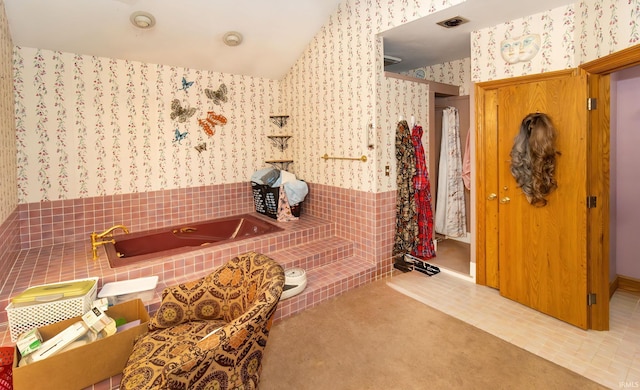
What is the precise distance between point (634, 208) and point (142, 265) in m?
4.24

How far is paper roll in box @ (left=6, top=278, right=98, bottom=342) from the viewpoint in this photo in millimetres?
1786

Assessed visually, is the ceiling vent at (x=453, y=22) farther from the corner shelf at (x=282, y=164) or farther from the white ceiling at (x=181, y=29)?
the corner shelf at (x=282, y=164)

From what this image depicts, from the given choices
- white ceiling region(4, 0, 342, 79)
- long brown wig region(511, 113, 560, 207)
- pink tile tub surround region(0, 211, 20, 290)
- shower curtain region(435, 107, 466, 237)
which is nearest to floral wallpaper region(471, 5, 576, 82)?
long brown wig region(511, 113, 560, 207)

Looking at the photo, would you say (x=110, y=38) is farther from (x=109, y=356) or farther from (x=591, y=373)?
(x=591, y=373)

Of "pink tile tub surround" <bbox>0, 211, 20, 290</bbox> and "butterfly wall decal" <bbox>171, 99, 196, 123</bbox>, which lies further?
"butterfly wall decal" <bbox>171, 99, 196, 123</bbox>

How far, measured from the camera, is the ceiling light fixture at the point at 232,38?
3.40 metres

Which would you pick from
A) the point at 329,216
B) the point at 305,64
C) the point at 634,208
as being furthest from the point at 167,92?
the point at 634,208

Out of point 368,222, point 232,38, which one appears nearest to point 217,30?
point 232,38

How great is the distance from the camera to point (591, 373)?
191 centimetres

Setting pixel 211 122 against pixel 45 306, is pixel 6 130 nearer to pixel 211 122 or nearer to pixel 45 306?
pixel 45 306

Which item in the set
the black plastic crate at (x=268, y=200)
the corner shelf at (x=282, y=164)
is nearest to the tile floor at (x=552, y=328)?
the black plastic crate at (x=268, y=200)

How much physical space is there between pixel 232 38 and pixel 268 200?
6.01 ft

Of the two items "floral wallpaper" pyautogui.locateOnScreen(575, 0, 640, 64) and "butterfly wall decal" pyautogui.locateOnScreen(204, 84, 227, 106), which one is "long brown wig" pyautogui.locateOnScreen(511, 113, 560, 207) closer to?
"floral wallpaper" pyautogui.locateOnScreen(575, 0, 640, 64)

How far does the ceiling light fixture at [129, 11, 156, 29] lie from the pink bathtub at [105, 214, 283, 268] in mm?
2013
